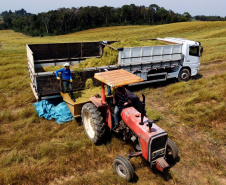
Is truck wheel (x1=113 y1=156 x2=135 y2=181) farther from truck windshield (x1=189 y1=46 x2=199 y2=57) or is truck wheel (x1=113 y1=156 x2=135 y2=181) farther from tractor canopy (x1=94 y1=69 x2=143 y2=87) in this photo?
truck windshield (x1=189 y1=46 x2=199 y2=57)

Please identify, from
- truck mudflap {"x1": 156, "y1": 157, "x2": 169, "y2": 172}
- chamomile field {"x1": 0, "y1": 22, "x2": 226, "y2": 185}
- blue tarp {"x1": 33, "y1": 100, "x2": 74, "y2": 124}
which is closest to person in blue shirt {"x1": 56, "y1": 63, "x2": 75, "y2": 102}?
blue tarp {"x1": 33, "y1": 100, "x2": 74, "y2": 124}

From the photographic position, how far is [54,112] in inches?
304

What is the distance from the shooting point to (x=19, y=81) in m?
11.3

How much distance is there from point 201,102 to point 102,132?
513 cm

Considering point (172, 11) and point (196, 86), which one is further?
point (172, 11)

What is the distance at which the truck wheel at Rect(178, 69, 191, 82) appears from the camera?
38.3ft

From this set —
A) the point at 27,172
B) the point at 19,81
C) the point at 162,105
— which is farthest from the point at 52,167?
the point at 19,81

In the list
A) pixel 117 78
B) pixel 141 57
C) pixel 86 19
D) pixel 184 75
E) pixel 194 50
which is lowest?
pixel 184 75

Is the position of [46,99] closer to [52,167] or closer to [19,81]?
[52,167]

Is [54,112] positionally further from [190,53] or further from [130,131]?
[190,53]

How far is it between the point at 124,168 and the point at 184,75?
863 centimetres

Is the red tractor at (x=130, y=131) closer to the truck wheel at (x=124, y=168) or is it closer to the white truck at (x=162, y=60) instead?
the truck wheel at (x=124, y=168)

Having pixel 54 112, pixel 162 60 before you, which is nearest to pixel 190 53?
pixel 162 60

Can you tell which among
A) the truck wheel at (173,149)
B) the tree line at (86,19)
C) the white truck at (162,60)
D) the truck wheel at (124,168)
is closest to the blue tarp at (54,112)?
the truck wheel at (124,168)
